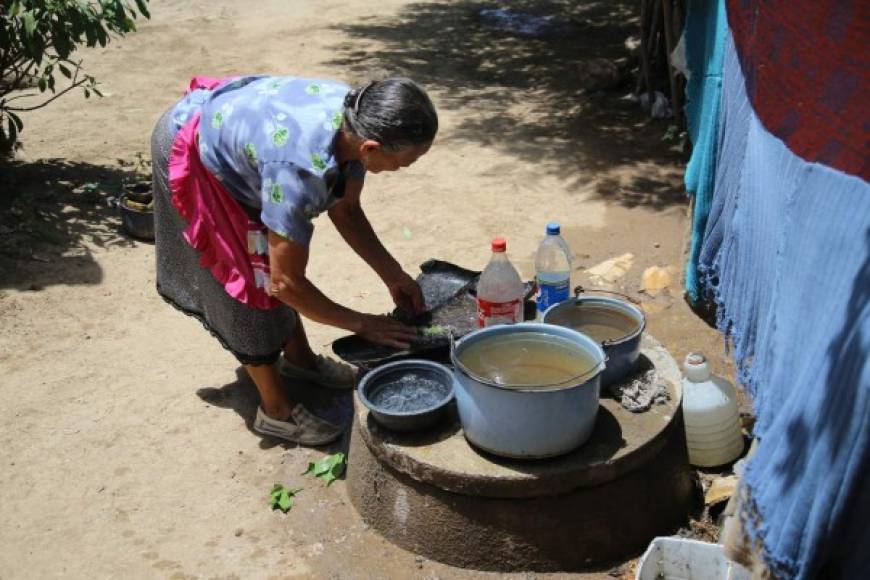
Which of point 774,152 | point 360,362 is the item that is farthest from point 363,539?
point 774,152

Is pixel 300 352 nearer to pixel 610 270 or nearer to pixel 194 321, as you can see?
pixel 194 321

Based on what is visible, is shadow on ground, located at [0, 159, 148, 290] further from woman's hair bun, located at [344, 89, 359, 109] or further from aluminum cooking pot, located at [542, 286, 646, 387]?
aluminum cooking pot, located at [542, 286, 646, 387]

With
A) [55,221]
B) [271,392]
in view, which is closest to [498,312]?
[271,392]

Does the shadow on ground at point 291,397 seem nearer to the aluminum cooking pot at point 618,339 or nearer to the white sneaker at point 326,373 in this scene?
the white sneaker at point 326,373

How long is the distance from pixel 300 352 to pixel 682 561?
188cm

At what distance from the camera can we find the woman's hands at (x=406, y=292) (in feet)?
11.2

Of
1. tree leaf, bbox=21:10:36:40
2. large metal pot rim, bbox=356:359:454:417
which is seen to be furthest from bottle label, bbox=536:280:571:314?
tree leaf, bbox=21:10:36:40

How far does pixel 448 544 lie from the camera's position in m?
2.90

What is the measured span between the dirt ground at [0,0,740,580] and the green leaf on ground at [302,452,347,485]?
0.04 meters

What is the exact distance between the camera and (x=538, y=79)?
817 cm

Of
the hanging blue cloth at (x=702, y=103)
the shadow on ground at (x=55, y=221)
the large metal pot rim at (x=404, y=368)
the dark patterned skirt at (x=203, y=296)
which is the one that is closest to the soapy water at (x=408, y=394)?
the large metal pot rim at (x=404, y=368)

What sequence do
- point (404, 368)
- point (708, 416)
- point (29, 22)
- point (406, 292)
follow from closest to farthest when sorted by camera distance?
1. point (404, 368)
2. point (708, 416)
3. point (406, 292)
4. point (29, 22)

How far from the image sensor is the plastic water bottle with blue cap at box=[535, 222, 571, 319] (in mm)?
3273

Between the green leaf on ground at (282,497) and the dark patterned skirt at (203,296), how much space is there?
486 mm
